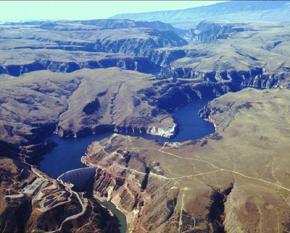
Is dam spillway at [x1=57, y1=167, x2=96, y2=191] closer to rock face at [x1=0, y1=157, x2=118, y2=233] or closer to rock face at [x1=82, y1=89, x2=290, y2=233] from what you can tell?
rock face at [x1=82, y1=89, x2=290, y2=233]

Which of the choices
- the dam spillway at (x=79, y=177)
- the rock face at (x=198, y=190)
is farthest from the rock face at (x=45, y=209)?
the rock face at (x=198, y=190)

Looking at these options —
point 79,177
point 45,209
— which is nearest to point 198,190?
point 79,177

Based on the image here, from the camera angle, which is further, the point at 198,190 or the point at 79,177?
the point at 79,177

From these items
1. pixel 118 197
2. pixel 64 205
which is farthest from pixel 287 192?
pixel 64 205

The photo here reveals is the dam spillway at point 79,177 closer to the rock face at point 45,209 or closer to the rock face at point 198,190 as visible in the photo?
the rock face at point 198,190

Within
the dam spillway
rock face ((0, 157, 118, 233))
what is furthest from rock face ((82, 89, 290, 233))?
rock face ((0, 157, 118, 233))

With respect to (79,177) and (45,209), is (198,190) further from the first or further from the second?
(45,209)
